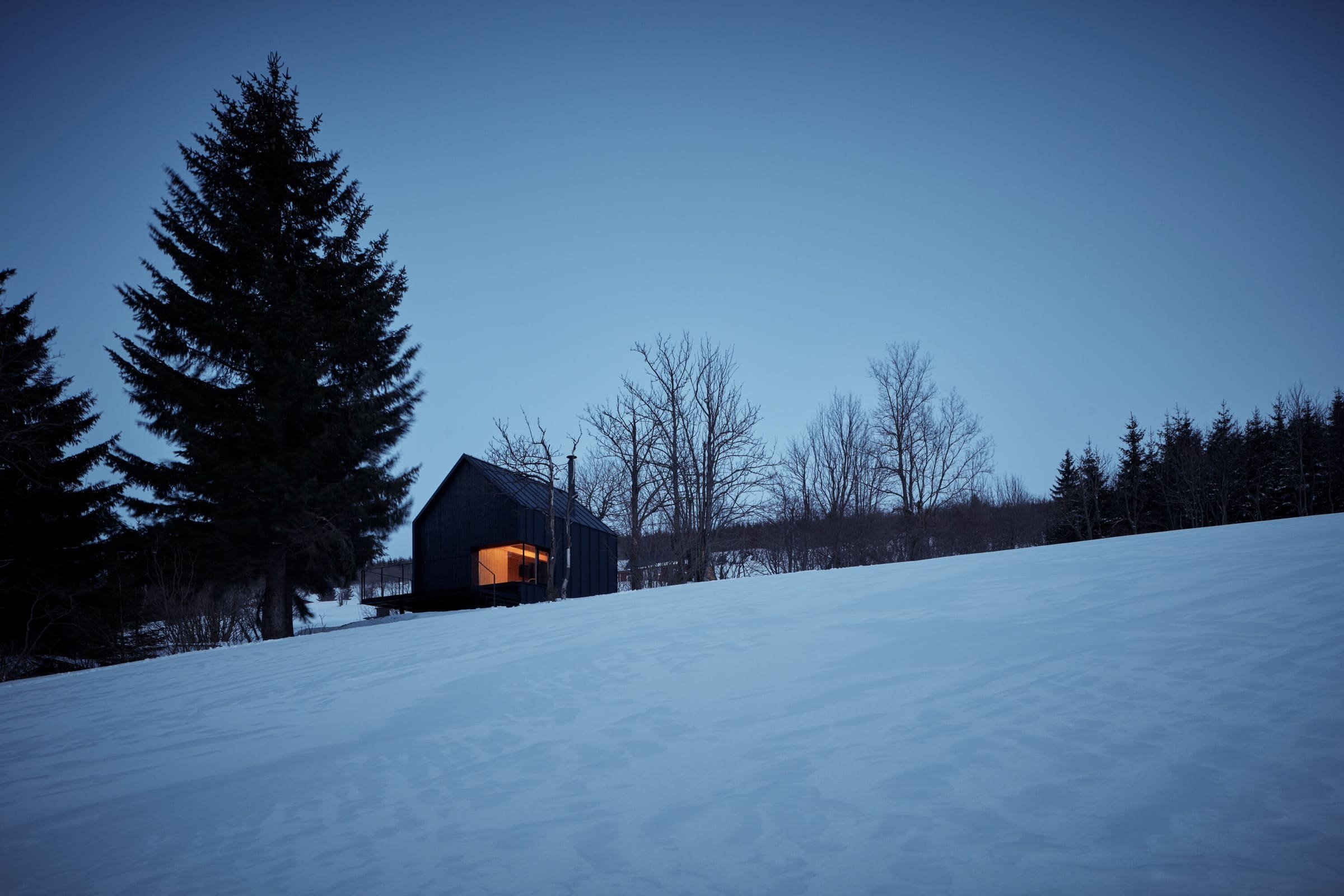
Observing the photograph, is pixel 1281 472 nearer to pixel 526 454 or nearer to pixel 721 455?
pixel 721 455

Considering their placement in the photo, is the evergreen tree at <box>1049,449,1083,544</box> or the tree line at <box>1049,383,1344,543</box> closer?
the tree line at <box>1049,383,1344,543</box>

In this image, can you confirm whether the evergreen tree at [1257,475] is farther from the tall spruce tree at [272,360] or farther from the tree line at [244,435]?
the tall spruce tree at [272,360]

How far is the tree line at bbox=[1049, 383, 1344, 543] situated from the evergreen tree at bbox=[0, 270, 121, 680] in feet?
128

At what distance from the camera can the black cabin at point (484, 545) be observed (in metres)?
22.8

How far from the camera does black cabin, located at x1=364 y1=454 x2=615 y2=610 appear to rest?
22781 millimetres

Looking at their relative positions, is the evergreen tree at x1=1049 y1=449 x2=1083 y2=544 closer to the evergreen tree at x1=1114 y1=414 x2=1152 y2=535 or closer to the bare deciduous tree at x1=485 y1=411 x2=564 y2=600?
the evergreen tree at x1=1114 y1=414 x2=1152 y2=535

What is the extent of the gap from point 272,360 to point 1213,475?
45.5 metres

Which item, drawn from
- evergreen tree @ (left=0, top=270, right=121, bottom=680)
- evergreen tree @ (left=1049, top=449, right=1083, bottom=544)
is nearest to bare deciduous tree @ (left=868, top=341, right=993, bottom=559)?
evergreen tree @ (left=1049, top=449, right=1083, bottom=544)

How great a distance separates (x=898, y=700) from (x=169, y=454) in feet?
57.0

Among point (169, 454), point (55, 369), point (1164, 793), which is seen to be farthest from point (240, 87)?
point (1164, 793)

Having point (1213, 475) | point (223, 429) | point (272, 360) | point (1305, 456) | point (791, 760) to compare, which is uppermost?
point (272, 360)

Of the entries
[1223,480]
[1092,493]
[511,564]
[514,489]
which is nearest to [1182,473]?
[1223,480]

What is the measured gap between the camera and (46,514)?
49.0 ft

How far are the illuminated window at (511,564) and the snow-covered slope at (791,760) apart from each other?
1806cm
